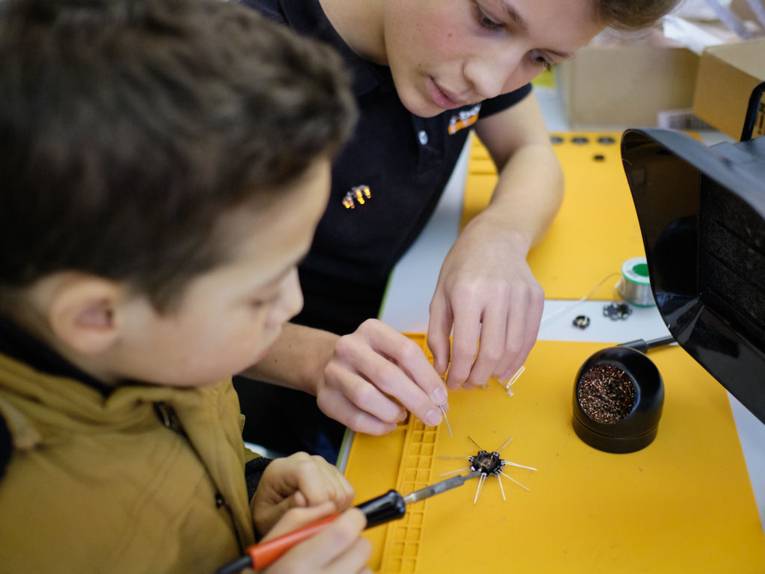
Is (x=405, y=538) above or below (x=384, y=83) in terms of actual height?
below

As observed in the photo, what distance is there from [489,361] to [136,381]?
37 centimetres

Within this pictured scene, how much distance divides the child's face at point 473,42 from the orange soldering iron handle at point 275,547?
0.51 meters

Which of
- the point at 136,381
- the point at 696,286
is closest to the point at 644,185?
the point at 696,286

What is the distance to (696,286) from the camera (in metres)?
→ 0.73

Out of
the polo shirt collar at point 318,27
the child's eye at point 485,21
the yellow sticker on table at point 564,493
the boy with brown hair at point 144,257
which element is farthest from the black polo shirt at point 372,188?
the boy with brown hair at point 144,257

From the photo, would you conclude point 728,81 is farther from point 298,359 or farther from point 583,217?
point 298,359

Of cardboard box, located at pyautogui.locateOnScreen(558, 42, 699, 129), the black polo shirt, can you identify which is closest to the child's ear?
the black polo shirt

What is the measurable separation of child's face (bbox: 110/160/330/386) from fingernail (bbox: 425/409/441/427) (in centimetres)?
25

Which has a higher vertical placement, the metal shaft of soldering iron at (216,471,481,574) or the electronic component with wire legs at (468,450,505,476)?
the metal shaft of soldering iron at (216,471,481,574)

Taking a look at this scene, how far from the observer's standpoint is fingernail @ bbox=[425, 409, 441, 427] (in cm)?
73

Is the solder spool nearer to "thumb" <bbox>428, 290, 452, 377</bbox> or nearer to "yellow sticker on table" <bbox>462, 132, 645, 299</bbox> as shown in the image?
"yellow sticker on table" <bbox>462, 132, 645, 299</bbox>

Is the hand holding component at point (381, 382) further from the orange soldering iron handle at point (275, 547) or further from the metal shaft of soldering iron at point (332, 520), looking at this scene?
the orange soldering iron handle at point (275, 547)

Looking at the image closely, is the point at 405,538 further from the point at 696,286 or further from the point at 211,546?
the point at 696,286

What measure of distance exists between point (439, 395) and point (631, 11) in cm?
45
